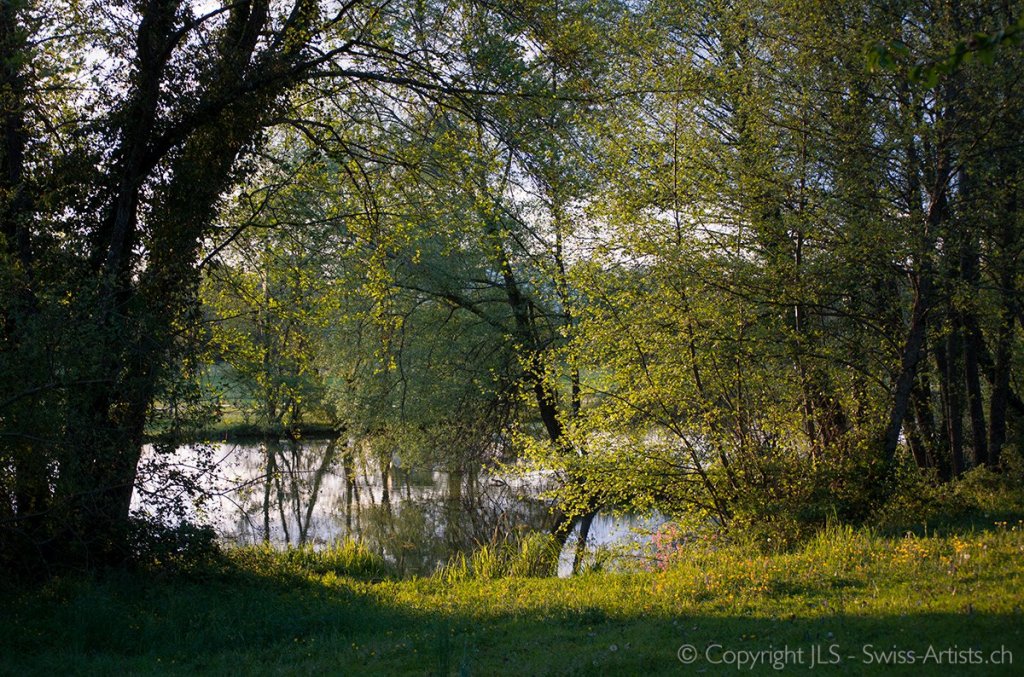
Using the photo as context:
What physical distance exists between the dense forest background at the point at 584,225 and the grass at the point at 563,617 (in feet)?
4.15

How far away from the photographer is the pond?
15.6m

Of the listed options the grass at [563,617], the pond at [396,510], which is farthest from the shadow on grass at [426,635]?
the pond at [396,510]

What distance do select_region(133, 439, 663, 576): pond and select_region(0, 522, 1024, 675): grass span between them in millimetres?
3374

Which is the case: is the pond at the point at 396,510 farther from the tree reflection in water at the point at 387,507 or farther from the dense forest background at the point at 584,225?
the dense forest background at the point at 584,225

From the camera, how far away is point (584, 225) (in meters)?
13.0

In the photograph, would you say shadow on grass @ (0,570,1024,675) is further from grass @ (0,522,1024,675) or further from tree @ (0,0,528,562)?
tree @ (0,0,528,562)

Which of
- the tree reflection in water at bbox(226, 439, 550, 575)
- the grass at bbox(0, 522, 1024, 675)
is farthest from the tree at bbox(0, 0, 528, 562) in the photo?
the tree reflection in water at bbox(226, 439, 550, 575)

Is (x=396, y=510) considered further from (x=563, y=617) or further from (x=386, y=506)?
(x=563, y=617)

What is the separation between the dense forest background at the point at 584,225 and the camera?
8453mm

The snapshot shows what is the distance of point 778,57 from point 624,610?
28.8ft

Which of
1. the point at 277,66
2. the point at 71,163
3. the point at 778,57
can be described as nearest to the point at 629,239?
the point at 778,57

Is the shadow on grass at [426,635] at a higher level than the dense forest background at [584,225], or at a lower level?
lower

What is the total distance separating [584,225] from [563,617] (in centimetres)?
742

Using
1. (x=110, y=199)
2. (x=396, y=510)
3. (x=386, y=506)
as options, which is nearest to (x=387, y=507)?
(x=386, y=506)
